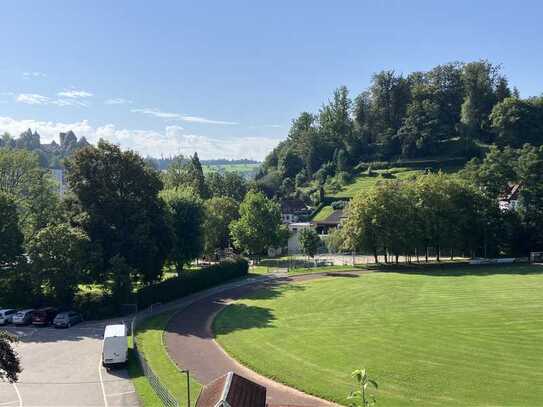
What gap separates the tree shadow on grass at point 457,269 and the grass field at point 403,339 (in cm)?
783

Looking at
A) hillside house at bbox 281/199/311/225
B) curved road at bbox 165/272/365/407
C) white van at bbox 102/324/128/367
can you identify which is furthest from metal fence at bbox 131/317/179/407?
hillside house at bbox 281/199/311/225

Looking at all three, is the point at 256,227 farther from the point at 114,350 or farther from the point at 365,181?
the point at 365,181

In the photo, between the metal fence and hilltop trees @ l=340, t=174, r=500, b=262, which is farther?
hilltop trees @ l=340, t=174, r=500, b=262

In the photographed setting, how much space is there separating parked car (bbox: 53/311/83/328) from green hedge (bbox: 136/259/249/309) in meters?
5.39

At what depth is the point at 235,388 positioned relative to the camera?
590 inches

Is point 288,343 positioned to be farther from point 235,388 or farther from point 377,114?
point 377,114

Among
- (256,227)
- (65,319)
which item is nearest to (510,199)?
(256,227)

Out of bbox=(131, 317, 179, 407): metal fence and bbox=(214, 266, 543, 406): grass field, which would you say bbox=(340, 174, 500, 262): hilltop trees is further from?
bbox=(131, 317, 179, 407): metal fence

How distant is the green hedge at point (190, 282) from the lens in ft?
134

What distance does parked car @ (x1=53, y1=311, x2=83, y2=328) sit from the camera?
113ft

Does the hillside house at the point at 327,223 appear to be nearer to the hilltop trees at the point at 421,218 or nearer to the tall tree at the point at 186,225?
the hilltop trees at the point at 421,218

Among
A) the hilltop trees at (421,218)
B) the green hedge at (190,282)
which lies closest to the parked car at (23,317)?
the green hedge at (190,282)

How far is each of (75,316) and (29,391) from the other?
13850 mm

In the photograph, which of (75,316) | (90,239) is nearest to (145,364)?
(75,316)
